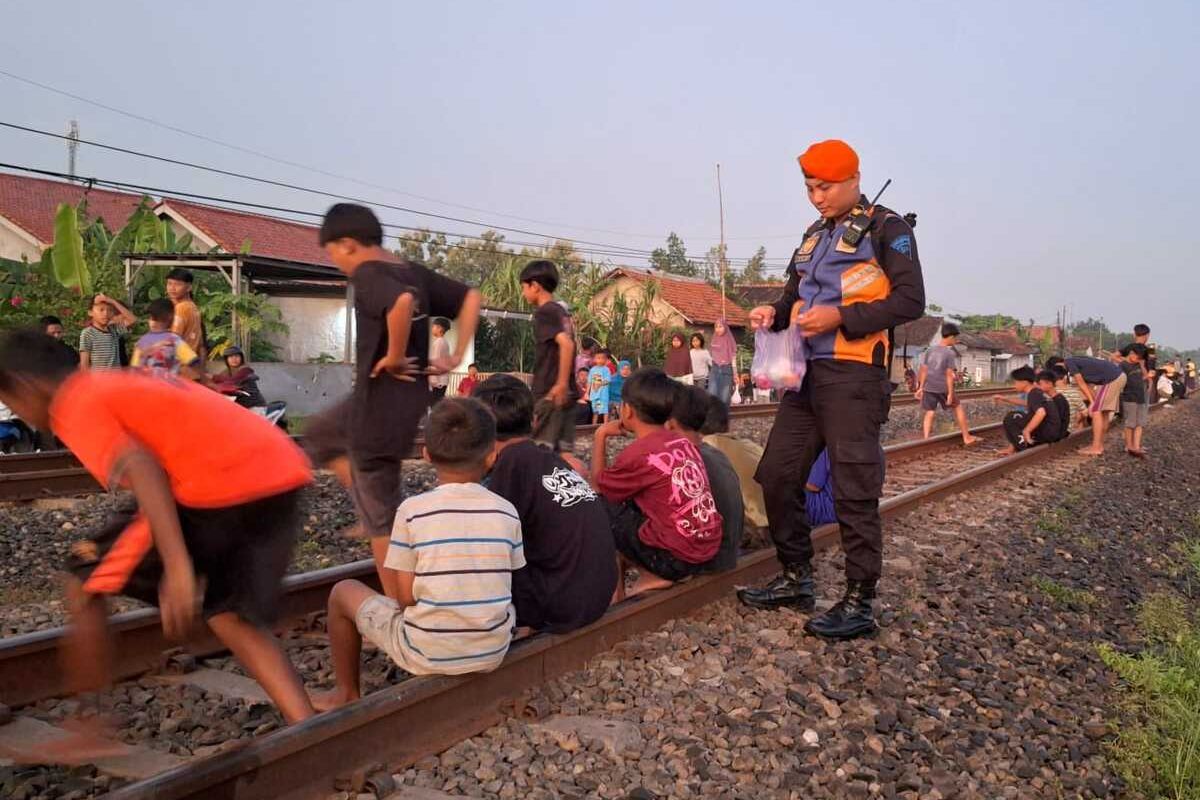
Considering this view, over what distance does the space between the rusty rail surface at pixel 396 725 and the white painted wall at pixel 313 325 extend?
19.1 metres

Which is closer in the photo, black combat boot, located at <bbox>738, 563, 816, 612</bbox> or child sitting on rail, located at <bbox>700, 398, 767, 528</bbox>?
black combat boot, located at <bbox>738, 563, 816, 612</bbox>

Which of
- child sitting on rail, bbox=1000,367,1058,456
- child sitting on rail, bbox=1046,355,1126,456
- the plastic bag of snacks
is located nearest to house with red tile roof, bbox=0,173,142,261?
child sitting on rail, bbox=1000,367,1058,456

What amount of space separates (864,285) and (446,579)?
2.26 meters

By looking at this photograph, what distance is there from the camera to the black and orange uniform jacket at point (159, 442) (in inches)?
107

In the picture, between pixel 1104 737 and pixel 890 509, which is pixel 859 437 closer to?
pixel 1104 737

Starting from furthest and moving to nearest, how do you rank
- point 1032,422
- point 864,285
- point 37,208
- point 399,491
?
point 37,208, point 1032,422, point 864,285, point 399,491

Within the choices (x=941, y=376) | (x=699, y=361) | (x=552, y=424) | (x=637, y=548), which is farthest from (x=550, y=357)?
(x=699, y=361)

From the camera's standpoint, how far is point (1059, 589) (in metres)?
5.74

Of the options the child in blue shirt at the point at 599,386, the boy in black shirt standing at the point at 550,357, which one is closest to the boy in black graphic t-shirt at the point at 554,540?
the boy in black shirt standing at the point at 550,357

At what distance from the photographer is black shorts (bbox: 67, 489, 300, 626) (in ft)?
9.25

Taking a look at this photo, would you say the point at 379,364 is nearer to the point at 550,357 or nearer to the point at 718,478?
the point at 718,478

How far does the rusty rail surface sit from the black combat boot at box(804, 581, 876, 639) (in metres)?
0.70

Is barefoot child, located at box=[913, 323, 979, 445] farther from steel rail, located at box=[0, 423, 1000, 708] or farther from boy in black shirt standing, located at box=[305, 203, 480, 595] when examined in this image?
boy in black shirt standing, located at box=[305, 203, 480, 595]

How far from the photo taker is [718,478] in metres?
5.08
